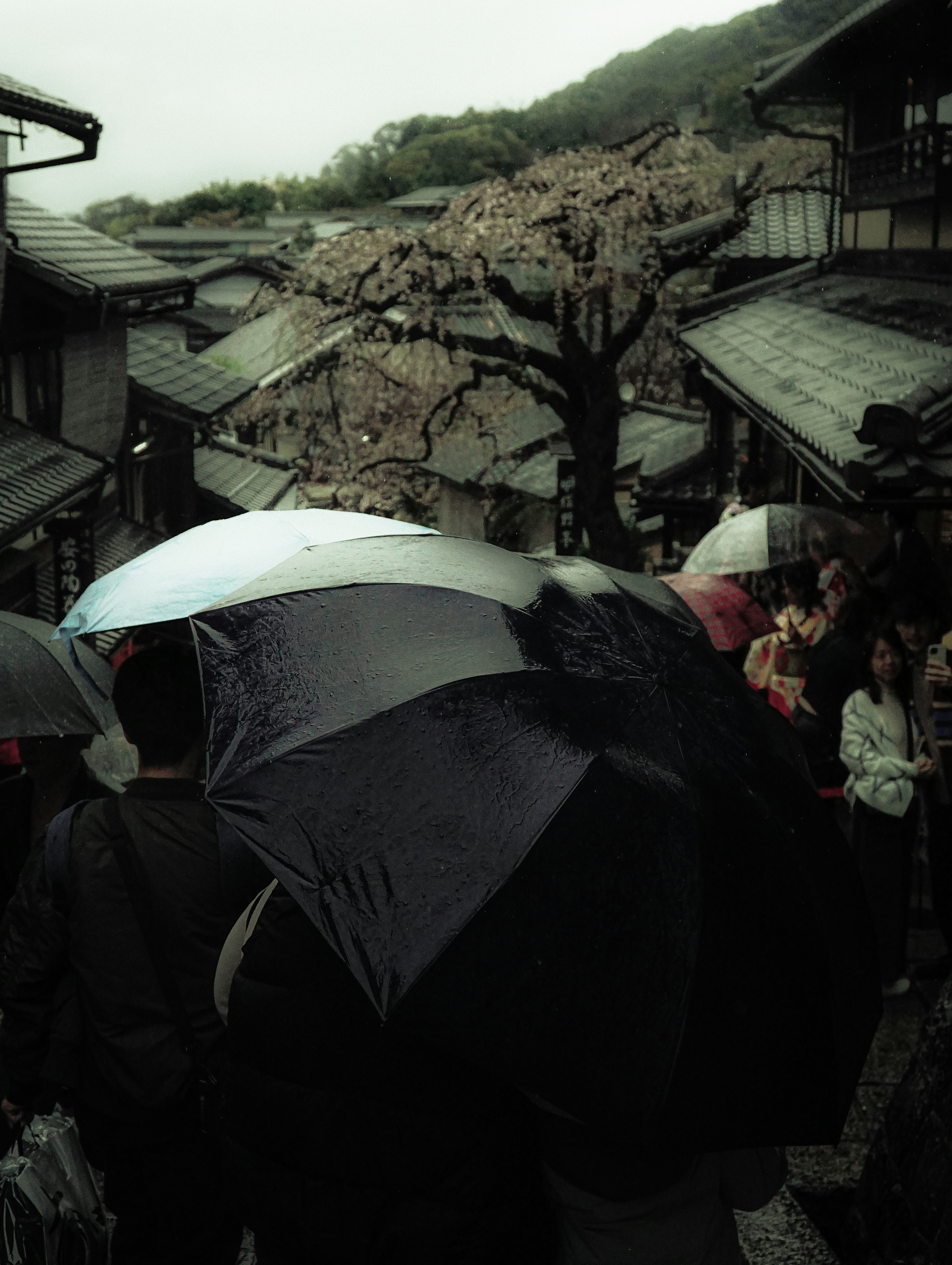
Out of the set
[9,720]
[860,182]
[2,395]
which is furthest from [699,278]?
[9,720]

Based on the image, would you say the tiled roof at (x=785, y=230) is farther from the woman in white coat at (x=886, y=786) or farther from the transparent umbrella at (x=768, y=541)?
the woman in white coat at (x=886, y=786)

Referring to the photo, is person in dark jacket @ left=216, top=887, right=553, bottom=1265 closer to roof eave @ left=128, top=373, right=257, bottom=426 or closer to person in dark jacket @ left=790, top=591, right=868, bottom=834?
person in dark jacket @ left=790, top=591, right=868, bottom=834

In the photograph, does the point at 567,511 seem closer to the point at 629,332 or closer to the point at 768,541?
the point at 629,332

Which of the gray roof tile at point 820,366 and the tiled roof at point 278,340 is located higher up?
the gray roof tile at point 820,366

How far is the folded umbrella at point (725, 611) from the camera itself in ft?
26.9

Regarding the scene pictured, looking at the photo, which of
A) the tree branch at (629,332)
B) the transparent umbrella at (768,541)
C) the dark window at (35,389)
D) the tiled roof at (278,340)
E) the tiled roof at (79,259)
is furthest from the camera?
the tiled roof at (278,340)

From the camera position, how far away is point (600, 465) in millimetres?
19281

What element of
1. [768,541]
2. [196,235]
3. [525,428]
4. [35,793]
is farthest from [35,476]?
[196,235]

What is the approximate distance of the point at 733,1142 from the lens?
7.11 ft

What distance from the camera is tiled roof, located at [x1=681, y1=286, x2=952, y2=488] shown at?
623cm

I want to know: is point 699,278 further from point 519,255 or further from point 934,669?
point 934,669

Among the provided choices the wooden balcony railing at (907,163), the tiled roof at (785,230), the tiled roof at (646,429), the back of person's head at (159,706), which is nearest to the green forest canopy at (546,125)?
the tiled roof at (646,429)

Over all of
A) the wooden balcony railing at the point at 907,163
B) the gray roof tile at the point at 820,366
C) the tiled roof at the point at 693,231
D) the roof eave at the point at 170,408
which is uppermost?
the wooden balcony railing at the point at 907,163

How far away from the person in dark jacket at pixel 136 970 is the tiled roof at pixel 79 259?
1220 cm
